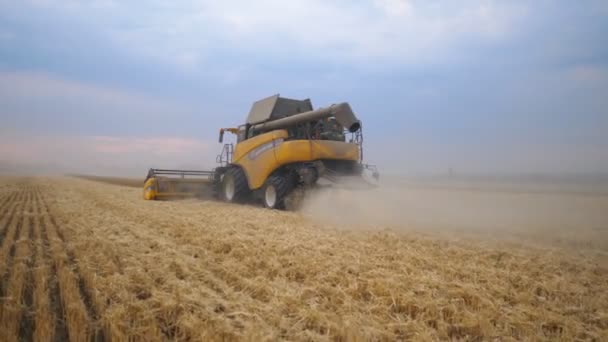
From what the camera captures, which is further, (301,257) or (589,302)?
(301,257)

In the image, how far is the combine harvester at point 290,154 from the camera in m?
8.98

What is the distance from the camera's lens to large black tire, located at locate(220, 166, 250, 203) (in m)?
10.9

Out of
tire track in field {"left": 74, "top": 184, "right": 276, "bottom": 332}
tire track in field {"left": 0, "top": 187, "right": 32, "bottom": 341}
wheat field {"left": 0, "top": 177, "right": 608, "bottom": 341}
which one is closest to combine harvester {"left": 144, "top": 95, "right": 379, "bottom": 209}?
wheat field {"left": 0, "top": 177, "right": 608, "bottom": 341}

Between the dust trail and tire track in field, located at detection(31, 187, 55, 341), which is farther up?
the dust trail

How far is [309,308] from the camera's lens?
2779 mm

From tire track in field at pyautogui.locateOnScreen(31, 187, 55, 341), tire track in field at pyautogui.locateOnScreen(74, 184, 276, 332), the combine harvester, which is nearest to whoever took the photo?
tire track in field at pyautogui.locateOnScreen(31, 187, 55, 341)

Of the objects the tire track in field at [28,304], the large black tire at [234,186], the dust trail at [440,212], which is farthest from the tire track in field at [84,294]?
the large black tire at [234,186]

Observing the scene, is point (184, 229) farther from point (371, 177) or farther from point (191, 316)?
point (371, 177)

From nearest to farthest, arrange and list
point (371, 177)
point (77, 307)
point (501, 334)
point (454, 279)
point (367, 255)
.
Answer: point (501, 334)
point (77, 307)
point (454, 279)
point (367, 255)
point (371, 177)

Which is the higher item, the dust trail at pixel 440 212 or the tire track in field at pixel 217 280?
the dust trail at pixel 440 212

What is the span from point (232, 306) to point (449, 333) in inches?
64.4

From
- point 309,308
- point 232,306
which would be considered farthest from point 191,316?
point 309,308

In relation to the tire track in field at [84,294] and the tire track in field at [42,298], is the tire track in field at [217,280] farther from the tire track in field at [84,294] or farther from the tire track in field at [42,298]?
the tire track in field at [42,298]

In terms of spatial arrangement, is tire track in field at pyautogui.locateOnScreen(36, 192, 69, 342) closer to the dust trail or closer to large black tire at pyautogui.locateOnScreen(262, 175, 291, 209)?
the dust trail
